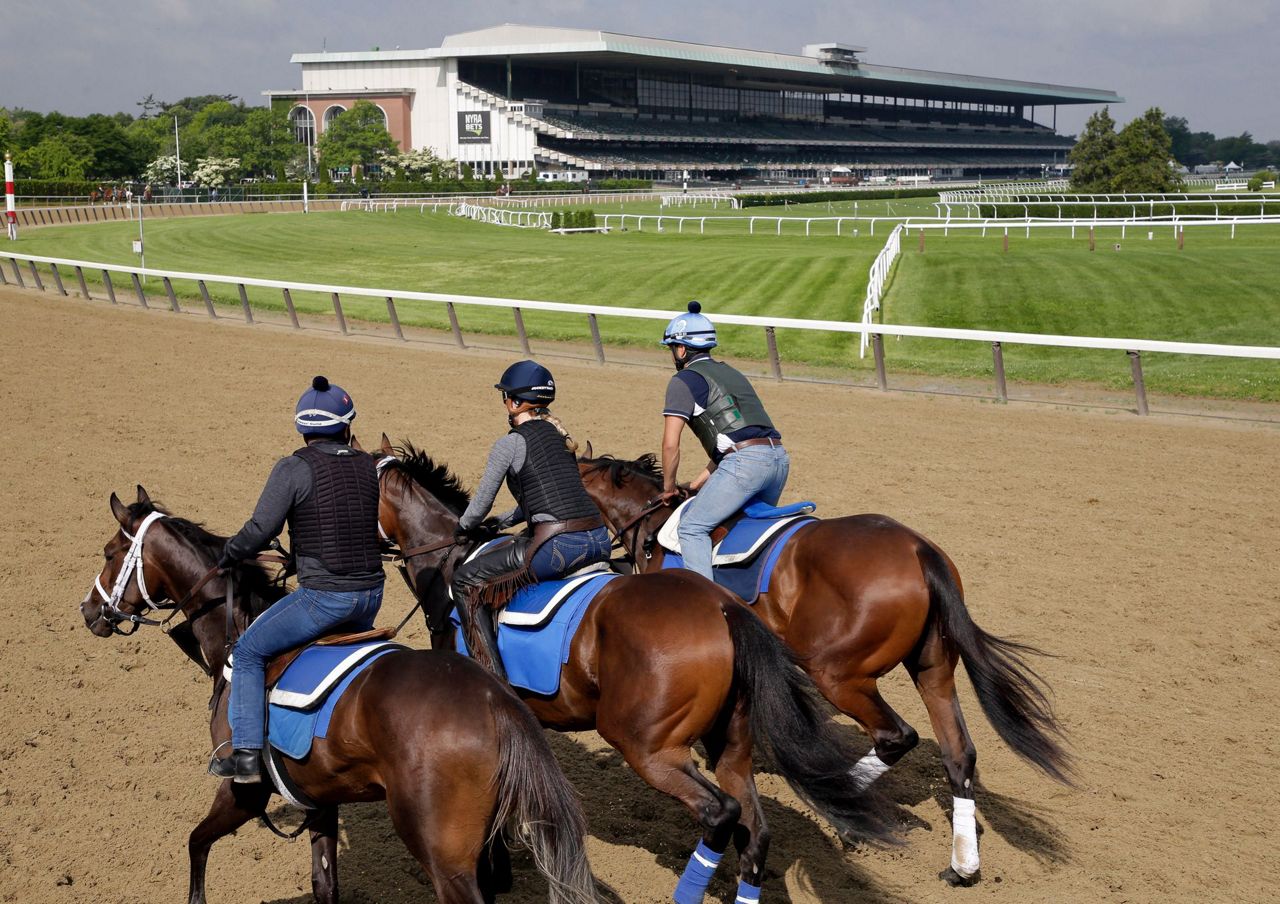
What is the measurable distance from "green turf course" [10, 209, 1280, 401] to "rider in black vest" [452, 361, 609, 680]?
43.2 ft

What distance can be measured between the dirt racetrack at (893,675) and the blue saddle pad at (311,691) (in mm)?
1147

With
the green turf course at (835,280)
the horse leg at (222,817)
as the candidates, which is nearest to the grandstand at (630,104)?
the green turf course at (835,280)

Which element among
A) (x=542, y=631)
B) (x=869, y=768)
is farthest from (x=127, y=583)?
(x=869, y=768)

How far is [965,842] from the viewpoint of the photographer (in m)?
5.50

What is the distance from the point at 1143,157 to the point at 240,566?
56.6m

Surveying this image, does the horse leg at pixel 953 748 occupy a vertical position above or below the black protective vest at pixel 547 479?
below

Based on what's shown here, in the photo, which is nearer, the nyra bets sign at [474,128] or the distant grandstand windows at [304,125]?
the nyra bets sign at [474,128]

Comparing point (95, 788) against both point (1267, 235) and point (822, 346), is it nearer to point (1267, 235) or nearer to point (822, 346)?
point (822, 346)

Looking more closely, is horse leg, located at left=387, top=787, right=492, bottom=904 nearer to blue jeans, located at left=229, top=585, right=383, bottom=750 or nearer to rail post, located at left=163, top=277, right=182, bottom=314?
blue jeans, located at left=229, top=585, right=383, bottom=750

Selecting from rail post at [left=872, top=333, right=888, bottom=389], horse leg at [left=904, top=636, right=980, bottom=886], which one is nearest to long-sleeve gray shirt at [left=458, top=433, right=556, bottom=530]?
horse leg at [left=904, top=636, right=980, bottom=886]

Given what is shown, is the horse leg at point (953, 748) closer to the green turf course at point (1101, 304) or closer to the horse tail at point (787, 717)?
the horse tail at point (787, 717)

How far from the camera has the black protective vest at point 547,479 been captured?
5605 mm

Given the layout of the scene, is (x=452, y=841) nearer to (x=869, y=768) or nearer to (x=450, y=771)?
(x=450, y=771)

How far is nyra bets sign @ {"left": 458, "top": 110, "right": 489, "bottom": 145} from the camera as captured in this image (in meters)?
98.8
